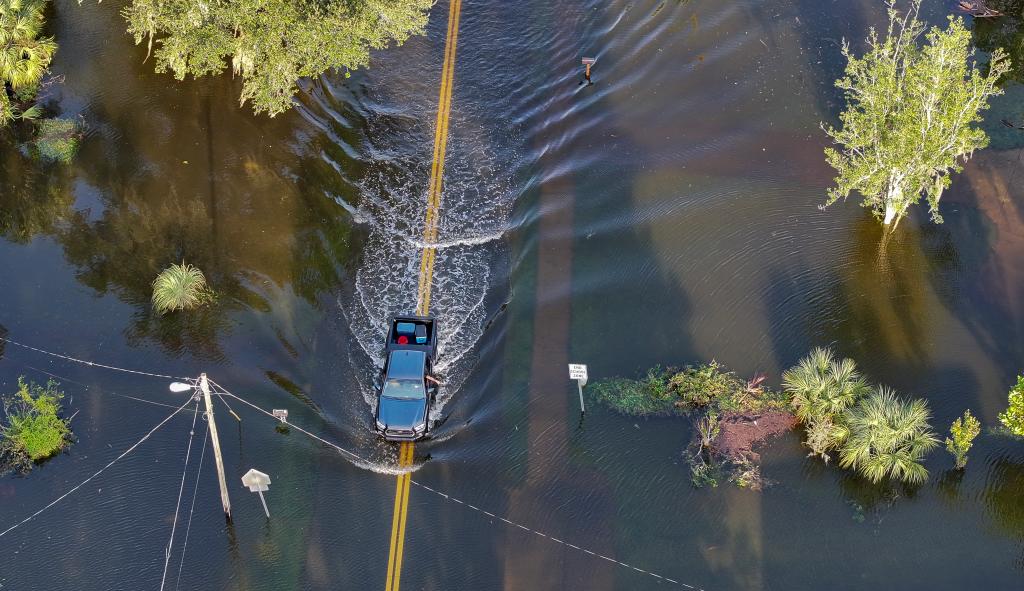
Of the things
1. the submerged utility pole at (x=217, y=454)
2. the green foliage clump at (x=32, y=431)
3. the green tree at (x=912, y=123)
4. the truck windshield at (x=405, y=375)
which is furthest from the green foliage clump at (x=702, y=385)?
the green foliage clump at (x=32, y=431)

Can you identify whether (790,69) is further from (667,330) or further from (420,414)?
(420,414)

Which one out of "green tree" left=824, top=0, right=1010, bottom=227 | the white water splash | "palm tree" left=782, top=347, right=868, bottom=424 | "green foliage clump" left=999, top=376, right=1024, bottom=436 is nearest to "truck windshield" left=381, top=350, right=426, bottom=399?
the white water splash

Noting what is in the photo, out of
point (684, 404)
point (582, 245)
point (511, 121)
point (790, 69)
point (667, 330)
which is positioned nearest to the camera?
point (684, 404)

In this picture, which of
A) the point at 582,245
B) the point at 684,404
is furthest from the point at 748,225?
the point at 684,404

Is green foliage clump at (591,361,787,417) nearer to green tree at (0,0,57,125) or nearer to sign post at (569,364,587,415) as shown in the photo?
sign post at (569,364,587,415)

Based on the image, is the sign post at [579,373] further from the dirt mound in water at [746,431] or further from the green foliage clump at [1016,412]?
the green foliage clump at [1016,412]

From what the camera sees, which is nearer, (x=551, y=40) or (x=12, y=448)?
(x=12, y=448)
